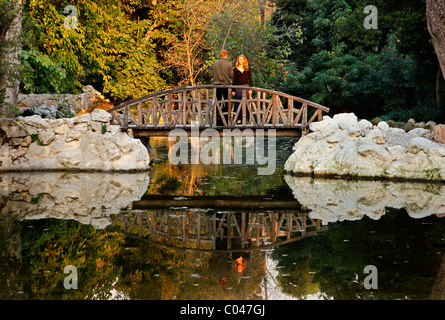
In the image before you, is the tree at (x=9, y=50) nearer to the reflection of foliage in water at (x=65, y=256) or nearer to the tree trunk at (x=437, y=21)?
the reflection of foliage in water at (x=65, y=256)

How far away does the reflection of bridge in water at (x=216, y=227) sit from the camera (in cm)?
734

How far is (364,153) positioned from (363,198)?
8.63 feet

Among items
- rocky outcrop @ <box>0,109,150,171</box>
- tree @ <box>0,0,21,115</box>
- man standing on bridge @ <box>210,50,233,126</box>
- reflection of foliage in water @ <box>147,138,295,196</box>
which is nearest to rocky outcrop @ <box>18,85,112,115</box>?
tree @ <box>0,0,21,115</box>

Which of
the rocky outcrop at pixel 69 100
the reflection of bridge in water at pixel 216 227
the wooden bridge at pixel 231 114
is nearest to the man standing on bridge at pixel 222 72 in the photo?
the wooden bridge at pixel 231 114

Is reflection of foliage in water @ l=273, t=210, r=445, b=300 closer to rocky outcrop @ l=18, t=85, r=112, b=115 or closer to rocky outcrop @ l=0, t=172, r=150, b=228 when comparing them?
rocky outcrop @ l=0, t=172, r=150, b=228

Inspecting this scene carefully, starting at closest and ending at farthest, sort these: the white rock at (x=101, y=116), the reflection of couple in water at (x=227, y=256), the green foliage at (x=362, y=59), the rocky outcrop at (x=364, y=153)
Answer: the reflection of couple in water at (x=227, y=256), the rocky outcrop at (x=364, y=153), the white rock at (x=101, y=116), the green foliage at (x=362, y=59)

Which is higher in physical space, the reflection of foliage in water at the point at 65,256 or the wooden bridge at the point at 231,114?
the wooden bridge at the point at 231,114

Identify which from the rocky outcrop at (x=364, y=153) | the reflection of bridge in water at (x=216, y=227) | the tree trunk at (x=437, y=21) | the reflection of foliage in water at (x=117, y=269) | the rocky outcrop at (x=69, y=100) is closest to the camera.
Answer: the reflection of foliage in water at (x=117, y=269)

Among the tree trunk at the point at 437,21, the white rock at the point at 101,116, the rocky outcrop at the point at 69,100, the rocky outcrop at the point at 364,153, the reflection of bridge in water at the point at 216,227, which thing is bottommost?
the reflection of bridge in water at the point at 216,227

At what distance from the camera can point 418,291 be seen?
5.26m

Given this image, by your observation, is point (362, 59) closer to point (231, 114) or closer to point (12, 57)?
point (231, 114)

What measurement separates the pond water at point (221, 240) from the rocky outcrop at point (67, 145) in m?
1.68
